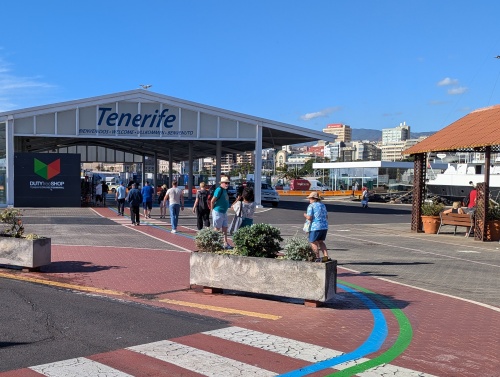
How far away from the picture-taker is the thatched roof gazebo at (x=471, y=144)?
731 inches

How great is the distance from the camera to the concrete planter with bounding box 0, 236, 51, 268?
11094mm

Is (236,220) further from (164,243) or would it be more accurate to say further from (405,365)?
(405,365)

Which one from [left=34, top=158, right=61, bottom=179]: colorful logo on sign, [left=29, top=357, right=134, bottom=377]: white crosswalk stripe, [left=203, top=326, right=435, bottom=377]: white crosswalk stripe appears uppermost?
[left=34, top=158, right=61, bottom=179]: colorful logo on sign

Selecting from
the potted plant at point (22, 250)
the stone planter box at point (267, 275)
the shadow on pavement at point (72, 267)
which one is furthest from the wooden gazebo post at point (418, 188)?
the potted plant at point (22, 250)

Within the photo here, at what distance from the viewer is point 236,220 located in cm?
1341

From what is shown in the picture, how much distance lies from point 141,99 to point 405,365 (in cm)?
3159

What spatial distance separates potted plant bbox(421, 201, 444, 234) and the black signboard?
66.2 feet

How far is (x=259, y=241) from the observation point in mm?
8898

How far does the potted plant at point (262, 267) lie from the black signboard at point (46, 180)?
25.6m

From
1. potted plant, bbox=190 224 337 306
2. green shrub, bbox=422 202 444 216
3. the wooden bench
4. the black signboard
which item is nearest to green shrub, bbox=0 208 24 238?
potted plant, bbox=190 224 337 306

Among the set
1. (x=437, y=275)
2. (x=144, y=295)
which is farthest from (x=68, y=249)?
(x=437, y=275)

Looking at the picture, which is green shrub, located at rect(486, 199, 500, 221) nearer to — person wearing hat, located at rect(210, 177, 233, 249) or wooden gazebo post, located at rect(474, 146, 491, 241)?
wooden gazebo post, located at rect(474, 146, 491, 241)

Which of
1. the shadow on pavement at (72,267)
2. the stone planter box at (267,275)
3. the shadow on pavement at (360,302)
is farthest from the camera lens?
the shadow on pavement at (72,267)

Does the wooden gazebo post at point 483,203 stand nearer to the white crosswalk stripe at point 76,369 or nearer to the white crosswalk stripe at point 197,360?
the white crosswalk stripe at point 197,360
